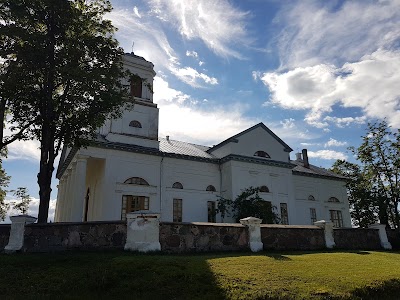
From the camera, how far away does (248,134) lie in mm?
26812

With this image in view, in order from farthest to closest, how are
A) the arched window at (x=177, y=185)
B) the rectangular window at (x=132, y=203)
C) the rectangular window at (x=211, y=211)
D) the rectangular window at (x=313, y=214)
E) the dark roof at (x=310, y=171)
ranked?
the dark roof at (x=310, y=171) → the rectangular window at (x=313, y=214) → the rectangular window at (x=211, y=211) → the arched window at (x=177, y=185) → the rectangular window at (x=132, y=203)

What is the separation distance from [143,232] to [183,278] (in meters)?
3.58

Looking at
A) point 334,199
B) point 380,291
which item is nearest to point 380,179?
point 334,199

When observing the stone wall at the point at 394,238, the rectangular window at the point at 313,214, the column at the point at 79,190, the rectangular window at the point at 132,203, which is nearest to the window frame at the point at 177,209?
the rectangular window at the point at 132,203

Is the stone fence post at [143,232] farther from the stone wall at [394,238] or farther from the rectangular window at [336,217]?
the rectangular window at [336,217]

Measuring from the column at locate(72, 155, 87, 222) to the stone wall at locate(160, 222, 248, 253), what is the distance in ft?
32.4

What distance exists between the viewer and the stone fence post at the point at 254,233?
13.2 meters

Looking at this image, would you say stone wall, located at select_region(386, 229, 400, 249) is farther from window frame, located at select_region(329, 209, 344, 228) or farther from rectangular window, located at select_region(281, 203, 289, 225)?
window frame, located at select_region(329, 209, 344, 228)

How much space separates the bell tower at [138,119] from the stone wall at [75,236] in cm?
1166

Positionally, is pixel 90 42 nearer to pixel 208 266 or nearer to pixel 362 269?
pixel 208 266

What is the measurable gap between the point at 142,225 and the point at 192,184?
1325 centimetres

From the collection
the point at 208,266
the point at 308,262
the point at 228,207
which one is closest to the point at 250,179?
the point at 228,207

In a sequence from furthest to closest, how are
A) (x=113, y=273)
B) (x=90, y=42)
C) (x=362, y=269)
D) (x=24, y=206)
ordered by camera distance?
(x=24, y=206) → (x=90, y=42) → (x=362, y=269) → (x=113, y=273)

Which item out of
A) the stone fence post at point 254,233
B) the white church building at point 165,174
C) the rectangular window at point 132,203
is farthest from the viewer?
the rectangular window at point 132,203
